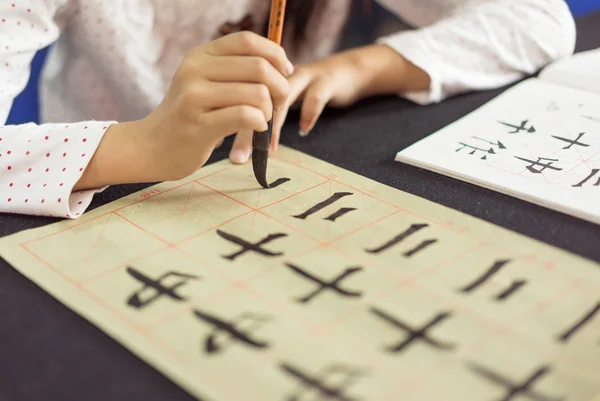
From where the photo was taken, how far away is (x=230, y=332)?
0.31 m

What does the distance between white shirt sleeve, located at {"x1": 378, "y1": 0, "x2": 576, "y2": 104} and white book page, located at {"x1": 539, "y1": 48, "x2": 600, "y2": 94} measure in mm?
33

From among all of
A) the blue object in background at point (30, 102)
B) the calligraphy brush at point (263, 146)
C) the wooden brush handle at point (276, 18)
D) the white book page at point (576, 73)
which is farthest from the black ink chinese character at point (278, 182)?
the blue object in background at point (30, 102)

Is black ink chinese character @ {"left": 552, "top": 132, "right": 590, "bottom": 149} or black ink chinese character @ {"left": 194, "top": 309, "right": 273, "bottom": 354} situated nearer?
black ink chinese character @ {"left": 194, "top": 309, "right": 273, "bottom": 354}

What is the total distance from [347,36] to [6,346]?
727mm

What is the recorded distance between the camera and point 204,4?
0.72 meters

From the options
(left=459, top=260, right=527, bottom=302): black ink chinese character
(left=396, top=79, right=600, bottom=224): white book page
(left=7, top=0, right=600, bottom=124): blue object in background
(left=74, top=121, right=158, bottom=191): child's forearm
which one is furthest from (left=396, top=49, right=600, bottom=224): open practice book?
(left=7, top=0, right=600, bottom=124): blue object in background

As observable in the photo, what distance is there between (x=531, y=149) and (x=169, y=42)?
0.45 metres

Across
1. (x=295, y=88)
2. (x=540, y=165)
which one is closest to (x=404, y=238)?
(x=540, y=165)

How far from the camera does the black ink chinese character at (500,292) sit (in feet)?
1.11

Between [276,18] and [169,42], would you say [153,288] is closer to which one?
[276,18]

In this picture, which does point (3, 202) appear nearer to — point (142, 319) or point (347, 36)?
point (142, 319)

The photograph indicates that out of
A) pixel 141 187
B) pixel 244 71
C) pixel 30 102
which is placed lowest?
pixel 30 102

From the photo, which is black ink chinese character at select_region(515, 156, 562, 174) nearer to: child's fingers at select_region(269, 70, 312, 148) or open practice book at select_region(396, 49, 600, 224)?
open practice book at select_region(396, 49, 600, 224)

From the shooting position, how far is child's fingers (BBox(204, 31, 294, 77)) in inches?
16.3
